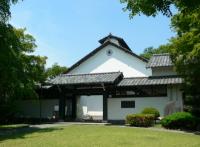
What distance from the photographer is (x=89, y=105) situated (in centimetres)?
4006

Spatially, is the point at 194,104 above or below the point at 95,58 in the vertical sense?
below

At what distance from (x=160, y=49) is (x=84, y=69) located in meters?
31.0

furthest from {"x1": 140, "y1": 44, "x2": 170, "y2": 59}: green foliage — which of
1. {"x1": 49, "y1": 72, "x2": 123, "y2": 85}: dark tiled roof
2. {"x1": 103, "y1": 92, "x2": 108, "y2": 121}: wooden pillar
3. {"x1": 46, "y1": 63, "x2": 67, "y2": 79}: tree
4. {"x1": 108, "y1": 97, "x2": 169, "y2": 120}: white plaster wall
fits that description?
{"x1": 103, "y1": 92, "x2": 108, "y2": 121}: wooden pillar

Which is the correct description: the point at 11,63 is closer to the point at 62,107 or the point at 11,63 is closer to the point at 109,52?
the point at 62,107

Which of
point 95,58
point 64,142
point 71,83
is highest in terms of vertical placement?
point 95,58

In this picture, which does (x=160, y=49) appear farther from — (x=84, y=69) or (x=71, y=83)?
(x=71, y=83)

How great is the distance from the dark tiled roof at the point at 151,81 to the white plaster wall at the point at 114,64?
5.53 ft

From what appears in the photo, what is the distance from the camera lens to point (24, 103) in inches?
1624

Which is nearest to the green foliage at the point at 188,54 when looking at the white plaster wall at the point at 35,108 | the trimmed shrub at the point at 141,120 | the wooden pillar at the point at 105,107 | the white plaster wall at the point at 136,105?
the white plaster wall at the point at 136,105

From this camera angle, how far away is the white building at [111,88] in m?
33.1

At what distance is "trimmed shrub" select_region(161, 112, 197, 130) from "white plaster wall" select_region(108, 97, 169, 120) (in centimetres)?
510

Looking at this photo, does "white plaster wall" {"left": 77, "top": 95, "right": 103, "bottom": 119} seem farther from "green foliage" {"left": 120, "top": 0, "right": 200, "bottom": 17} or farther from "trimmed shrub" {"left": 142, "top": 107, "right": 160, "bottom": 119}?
"green foliage" {"left": 120, "top": 0, "right": 200, "bottom": 17}

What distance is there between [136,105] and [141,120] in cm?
499

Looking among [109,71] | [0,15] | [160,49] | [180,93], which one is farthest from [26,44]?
[160,49]
